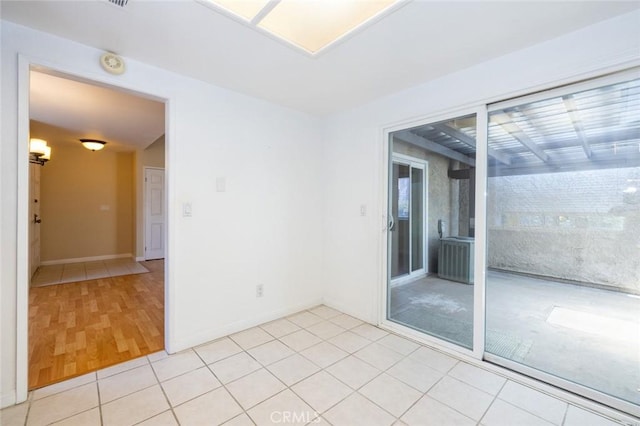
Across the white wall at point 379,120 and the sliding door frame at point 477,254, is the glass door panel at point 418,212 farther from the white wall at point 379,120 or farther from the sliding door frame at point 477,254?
the sliding door frame at point 477,254

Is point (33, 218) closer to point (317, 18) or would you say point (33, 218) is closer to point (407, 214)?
point (317, 18)

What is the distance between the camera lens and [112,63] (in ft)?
6.79

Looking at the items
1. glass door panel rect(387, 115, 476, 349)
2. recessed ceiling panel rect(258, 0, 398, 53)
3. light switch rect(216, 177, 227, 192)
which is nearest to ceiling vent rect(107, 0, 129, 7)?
recessed ceiling panel rect(258, 0, 398, 53)

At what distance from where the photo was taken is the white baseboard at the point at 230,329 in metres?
2.44

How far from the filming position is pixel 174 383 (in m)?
1.99

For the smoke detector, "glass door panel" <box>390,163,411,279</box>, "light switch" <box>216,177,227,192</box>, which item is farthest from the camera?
"glass door panel" <box>390,163,411,279</box>

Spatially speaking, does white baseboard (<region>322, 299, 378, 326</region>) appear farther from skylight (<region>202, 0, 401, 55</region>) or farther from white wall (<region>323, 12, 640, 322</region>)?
skylight (<region>202, 0, 401, 55</region>)

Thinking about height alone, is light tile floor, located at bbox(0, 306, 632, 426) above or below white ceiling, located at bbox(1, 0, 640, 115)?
below

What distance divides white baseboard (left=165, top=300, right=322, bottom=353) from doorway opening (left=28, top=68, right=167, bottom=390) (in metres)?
0.22

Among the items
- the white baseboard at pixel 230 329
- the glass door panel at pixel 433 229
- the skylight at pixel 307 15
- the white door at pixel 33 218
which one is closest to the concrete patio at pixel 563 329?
the glass door panel at pixel 433 229

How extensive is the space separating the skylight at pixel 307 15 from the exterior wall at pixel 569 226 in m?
1.58

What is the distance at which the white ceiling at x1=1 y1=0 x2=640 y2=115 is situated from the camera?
1.62m

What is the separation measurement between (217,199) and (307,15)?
1.71 m

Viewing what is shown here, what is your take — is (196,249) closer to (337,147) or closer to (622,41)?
(337,147)
